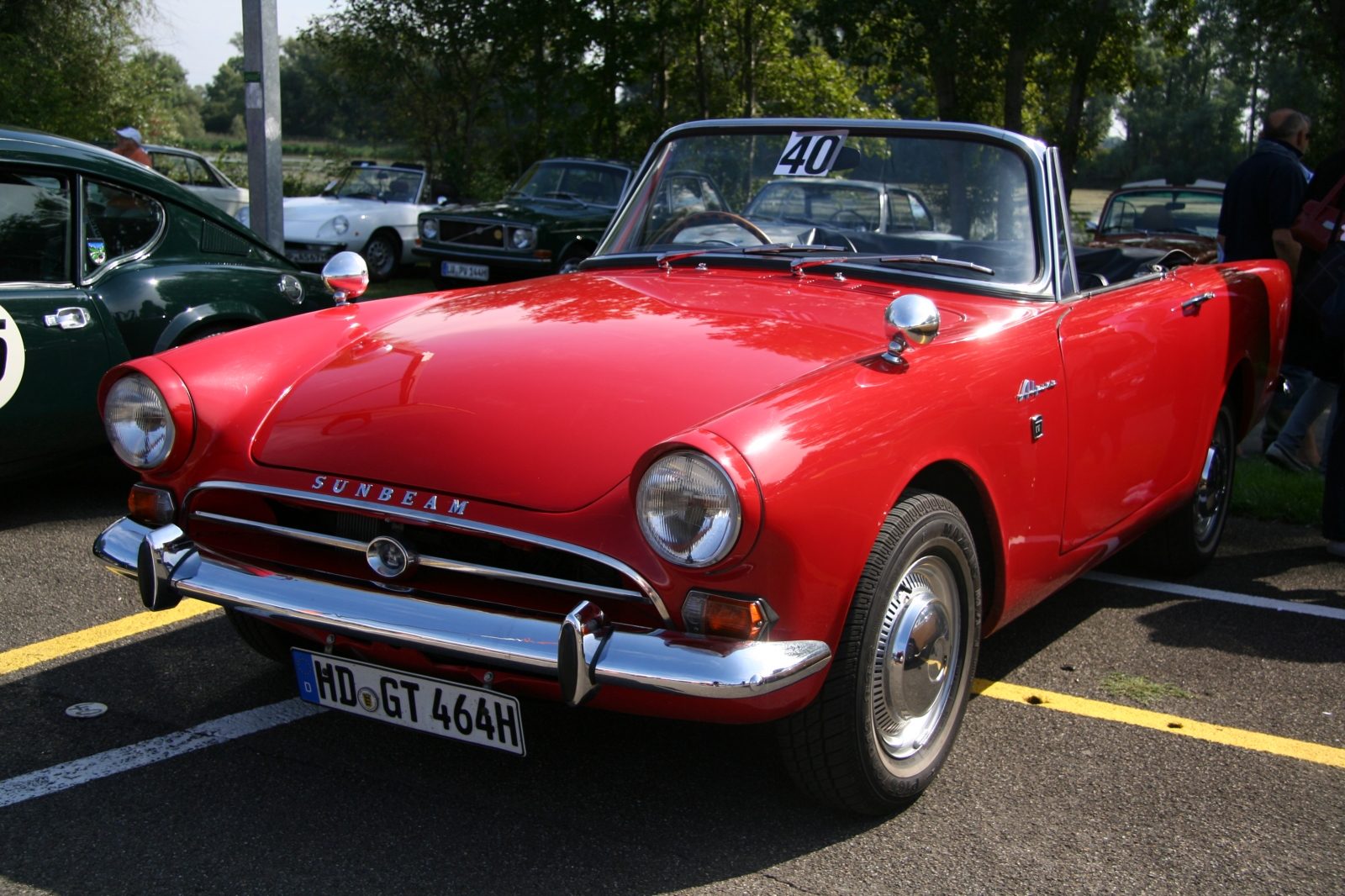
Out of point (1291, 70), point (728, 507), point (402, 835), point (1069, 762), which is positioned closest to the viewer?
point (728, 507)

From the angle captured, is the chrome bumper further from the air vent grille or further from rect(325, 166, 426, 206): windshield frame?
rect(325, 166, 426, 206): windshield frame

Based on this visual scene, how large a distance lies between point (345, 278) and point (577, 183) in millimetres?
9857

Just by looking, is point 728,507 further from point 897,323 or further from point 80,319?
point 80,319

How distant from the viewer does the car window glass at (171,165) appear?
45.8 ft

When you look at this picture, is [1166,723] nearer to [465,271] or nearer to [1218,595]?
[1218,595]

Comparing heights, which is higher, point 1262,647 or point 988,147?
point 988,147

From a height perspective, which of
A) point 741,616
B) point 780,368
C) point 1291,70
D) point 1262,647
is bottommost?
point 1262,647

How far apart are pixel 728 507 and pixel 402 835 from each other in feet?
3.40

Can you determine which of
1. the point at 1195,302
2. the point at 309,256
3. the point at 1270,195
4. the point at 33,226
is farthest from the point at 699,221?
the point at 309,256

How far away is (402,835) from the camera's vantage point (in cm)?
254

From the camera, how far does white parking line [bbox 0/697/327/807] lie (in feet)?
8.87

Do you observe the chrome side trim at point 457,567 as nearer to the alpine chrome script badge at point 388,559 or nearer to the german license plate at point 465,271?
the alpine chrome script badge at point 388,559

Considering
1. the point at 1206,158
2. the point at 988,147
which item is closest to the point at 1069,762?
the point at 988,147

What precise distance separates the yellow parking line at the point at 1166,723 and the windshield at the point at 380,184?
12826mm
